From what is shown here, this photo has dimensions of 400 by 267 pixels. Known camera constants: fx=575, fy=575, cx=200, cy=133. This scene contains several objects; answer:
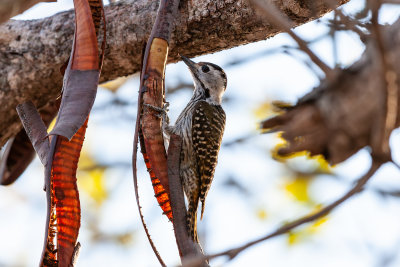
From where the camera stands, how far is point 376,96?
1.44m

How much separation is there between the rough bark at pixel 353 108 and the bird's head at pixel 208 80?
11.5ft

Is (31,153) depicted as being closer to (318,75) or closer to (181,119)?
(181,119)

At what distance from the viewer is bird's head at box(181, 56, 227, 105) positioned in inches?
205

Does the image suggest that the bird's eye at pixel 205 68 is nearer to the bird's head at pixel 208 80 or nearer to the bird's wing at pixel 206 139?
the bird's head at pixel 208 80

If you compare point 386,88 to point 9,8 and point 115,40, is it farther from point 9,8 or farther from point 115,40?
point 115,40

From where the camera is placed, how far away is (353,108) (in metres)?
1.49

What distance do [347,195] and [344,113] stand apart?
0.69ft

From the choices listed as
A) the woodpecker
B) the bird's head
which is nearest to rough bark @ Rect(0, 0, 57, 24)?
the woodpecker

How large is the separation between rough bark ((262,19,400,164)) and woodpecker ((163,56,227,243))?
2245 millimetres

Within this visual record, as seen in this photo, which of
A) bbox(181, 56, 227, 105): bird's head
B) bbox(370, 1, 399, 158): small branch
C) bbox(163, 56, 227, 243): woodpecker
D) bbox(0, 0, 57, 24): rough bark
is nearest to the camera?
bbox(370, 1, 399, 158): small branch

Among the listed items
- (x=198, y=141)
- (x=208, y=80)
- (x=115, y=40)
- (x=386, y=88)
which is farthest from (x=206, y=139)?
(x=386, y=88)

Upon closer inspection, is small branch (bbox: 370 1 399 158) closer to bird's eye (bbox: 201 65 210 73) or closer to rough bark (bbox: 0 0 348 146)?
rough bark (bbox: 0 0 348 146)

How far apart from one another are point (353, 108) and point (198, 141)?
9.80 feet

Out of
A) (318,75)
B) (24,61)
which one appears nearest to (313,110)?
(318,75)
